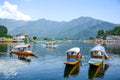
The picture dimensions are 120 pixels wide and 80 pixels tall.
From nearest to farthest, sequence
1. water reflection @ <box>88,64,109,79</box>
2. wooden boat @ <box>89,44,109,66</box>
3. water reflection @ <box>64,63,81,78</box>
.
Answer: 1. water reflection @ <box>88,64,109,79</box>
2. water reflection @ <box>64,63,81,78</box>
3. wooden boat @ <box>89,44,109,66</box>

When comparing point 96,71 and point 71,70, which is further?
point 71,70

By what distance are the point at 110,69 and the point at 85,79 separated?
13375 mm

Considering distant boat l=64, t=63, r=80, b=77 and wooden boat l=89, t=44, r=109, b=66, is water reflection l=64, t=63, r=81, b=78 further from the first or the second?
wooden boat l=89, t=44, r=109, b=66

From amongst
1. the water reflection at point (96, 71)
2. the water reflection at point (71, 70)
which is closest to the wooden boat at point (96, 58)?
the water reflection at point (96, 71)

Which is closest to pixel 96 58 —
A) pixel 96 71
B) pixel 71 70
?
pixel 96 71

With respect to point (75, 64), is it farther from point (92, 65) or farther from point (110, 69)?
point (110, 69)

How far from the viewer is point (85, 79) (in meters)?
45.5

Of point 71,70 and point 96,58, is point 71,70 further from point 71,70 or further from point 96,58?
point 96,58

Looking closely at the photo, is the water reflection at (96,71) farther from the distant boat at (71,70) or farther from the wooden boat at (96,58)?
the distant boat at (71,70)

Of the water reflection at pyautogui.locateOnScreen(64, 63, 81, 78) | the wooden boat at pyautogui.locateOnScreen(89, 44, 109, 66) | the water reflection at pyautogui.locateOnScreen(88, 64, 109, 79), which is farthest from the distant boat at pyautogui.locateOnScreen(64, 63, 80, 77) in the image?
the wooden boat at pyautogui.locateOnScreen(89, 44, 109, 66)

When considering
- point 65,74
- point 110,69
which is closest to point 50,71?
point 65,74

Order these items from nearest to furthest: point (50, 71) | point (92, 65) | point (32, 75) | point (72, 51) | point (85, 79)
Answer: point (85, 79)
point (32, 75)
point (50, 71)
point (92, 65)
point (72, 51)

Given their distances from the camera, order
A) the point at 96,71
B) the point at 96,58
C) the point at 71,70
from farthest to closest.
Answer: the point at 96,58, the point at 71,70, the point at 96,71

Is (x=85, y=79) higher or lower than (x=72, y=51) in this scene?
lower
